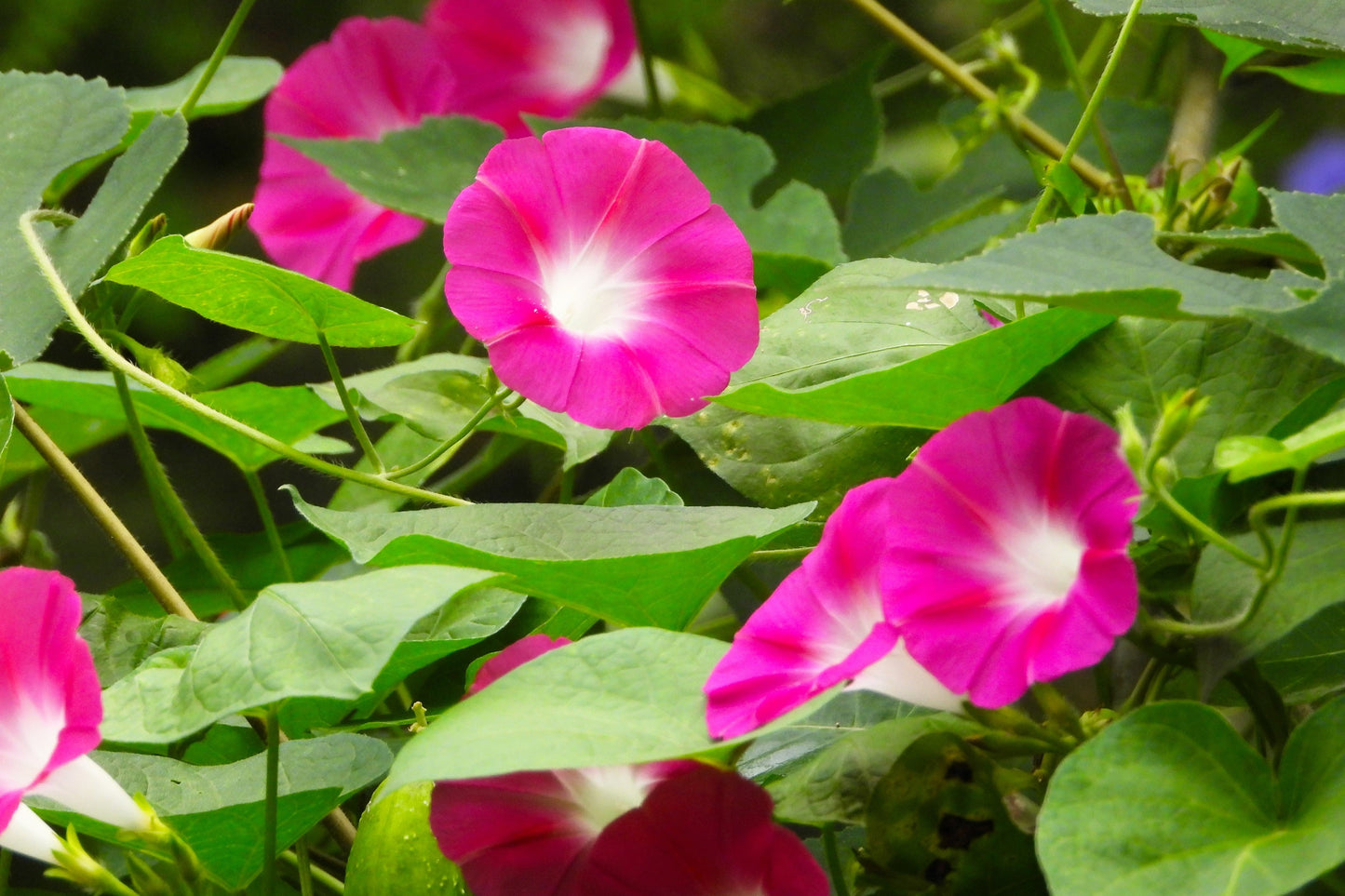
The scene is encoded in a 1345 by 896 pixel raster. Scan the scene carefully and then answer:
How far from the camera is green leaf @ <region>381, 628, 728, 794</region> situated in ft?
0.86

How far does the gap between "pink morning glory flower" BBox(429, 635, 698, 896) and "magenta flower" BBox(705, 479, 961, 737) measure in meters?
0.03

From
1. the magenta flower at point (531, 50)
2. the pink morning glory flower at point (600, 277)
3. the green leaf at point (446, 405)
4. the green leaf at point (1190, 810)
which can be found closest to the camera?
the green leaf at point (1190, 810)

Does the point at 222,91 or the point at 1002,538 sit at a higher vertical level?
the point at 222,91

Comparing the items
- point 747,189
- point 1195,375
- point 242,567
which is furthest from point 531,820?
point 747,189

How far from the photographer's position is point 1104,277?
30 centimetres

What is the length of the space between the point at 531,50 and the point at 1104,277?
496 millimetres

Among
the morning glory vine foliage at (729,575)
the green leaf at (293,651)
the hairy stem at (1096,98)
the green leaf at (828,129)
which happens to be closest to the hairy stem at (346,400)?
the morning glory vine foliage at (729,575)

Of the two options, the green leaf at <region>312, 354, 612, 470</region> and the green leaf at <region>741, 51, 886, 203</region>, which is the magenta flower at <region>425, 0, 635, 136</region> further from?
the green leaf at <region>312, 354, 612, 470</region>

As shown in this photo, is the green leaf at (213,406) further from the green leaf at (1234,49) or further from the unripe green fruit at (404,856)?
the green leaf at (1234,49)

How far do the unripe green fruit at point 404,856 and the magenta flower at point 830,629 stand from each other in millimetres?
95

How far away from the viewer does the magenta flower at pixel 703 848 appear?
0.96ft

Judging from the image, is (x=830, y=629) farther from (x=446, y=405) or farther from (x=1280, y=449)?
(x=446, y=405)

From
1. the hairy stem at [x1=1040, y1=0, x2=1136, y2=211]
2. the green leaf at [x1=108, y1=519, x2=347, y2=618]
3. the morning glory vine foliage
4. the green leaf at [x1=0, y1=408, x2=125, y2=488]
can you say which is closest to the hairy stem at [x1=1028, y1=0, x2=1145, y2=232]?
the morning glory vine foliage

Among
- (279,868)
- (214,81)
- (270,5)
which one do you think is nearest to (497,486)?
(270,5)
